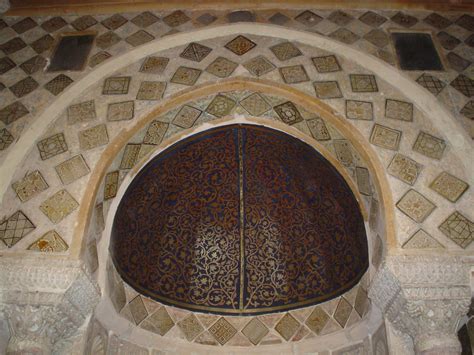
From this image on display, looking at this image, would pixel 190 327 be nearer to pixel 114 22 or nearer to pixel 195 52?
pixel 195 52

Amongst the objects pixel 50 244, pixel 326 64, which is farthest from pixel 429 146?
pixel 50 244

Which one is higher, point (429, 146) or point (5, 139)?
point (5, 139)

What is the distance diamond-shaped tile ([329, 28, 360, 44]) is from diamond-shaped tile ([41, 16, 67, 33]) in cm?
260

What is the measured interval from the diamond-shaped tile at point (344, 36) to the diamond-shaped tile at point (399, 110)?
2.45ft

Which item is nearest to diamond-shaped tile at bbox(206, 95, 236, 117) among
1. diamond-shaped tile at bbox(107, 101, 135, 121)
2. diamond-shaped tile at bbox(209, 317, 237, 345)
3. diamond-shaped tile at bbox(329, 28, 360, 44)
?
diamond-shaped tile at bbox(107, 101, 135, 121)

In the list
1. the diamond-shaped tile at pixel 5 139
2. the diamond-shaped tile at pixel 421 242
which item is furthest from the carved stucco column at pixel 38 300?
the diamond-shaped tile at pixel 421 242

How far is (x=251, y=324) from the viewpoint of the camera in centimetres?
545

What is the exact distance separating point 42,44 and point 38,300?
250cm

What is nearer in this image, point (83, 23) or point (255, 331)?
point (83, 23)

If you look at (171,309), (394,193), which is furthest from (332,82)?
(171,309)

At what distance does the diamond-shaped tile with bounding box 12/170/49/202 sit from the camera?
4074 mm

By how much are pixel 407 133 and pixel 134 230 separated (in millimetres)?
2769

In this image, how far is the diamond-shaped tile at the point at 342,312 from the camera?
200 inches

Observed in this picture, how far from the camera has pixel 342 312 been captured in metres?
5.14
